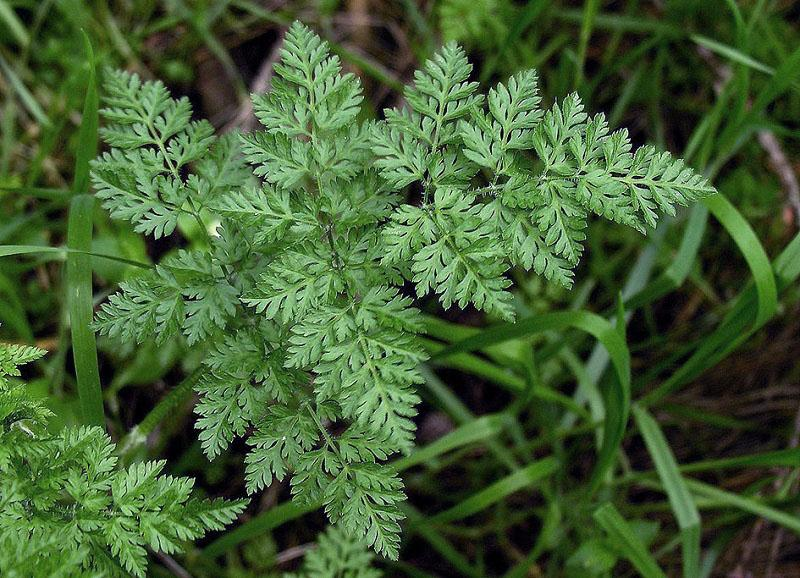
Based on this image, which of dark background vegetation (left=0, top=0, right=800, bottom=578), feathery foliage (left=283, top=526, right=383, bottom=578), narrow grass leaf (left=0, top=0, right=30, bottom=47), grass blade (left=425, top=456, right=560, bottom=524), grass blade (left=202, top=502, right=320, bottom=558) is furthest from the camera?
narrow grass leaf (left=0, top=0, right=30, bottom=47)

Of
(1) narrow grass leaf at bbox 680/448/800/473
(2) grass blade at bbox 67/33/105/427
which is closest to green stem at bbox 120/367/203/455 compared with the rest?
(2) grass blade at bbox 67/33/105/427

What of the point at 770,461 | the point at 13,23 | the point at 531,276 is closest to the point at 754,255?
the point at 770,461

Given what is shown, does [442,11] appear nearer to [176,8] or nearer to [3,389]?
[176,8]

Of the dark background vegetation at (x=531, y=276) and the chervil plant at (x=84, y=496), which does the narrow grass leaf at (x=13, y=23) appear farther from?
the chervil plant at (x=84, y=496)

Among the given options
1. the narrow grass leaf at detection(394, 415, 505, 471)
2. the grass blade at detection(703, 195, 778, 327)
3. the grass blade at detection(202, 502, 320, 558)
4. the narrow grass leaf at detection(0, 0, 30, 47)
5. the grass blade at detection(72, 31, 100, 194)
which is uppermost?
the grass blade at detection(703, 195, 778, 327)

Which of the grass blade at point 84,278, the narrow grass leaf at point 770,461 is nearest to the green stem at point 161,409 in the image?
the grass blade at point 84,278

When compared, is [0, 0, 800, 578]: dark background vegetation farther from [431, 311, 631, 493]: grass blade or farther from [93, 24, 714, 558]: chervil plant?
[93, 24, 714, 558]: chervil plant
